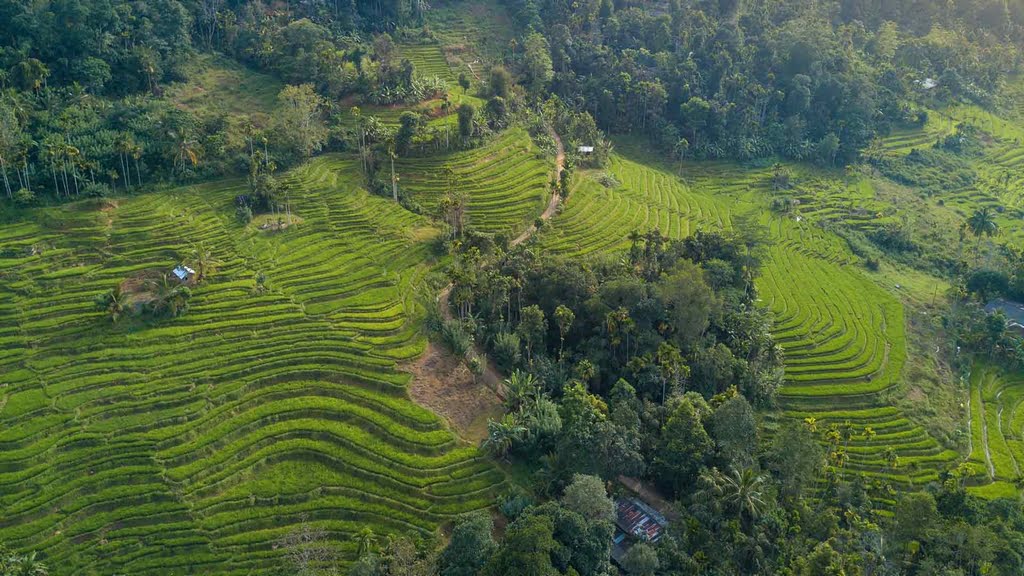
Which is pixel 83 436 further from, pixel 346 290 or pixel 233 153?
pixel 233 153

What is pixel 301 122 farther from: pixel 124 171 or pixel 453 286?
pixel 453 286

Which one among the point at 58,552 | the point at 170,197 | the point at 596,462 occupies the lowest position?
the point at 58,552

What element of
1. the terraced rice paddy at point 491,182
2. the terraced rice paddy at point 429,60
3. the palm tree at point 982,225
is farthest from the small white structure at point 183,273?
the palm tree at point 982,225

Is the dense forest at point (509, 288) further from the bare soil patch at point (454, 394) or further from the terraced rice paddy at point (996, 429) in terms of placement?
the bare soil patch at point (454, 394)

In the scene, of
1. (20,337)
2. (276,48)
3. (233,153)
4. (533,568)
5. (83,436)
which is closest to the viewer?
(533,568)

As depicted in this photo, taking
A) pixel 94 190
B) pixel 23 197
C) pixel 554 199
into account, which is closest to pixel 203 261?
pixel 94 190

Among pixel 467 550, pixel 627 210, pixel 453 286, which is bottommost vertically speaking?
pixel 467 550

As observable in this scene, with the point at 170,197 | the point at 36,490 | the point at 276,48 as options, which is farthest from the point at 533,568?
the point at 276,48
